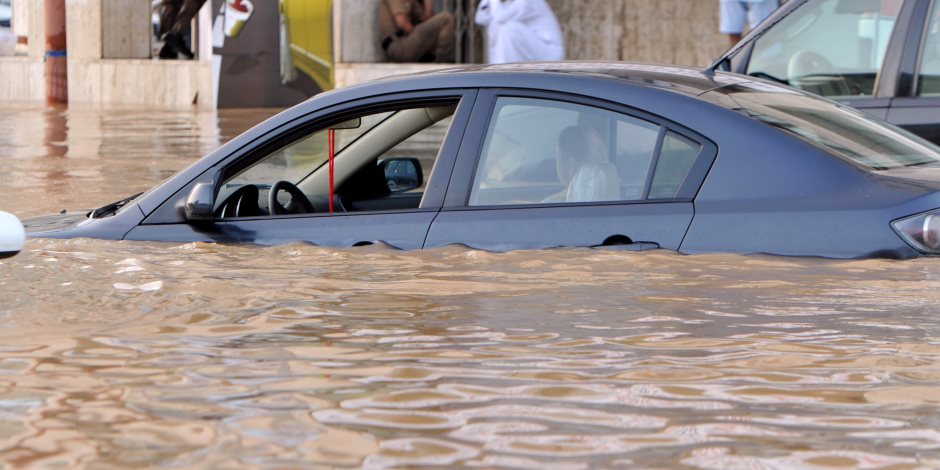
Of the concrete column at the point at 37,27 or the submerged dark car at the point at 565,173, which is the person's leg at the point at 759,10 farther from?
the concrete column at the point at 37,27

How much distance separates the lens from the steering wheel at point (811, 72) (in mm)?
7777

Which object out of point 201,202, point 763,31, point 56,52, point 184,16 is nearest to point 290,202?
point 201,202

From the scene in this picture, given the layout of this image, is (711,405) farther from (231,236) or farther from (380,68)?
(380,68)

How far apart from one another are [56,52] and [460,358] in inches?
819

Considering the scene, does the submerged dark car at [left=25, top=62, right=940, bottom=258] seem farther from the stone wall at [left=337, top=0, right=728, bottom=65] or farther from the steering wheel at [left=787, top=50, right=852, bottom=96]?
the stone wall at [left=337, top=0, right=728, bottom=65]

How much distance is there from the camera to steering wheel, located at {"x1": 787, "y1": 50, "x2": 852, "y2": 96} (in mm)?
7777

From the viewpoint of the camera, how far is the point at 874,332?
425 cm

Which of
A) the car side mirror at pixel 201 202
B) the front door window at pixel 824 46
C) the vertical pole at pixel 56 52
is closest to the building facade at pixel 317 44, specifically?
the vertical pole at pixel 56 52

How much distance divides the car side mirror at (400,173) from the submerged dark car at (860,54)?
7.33 feet

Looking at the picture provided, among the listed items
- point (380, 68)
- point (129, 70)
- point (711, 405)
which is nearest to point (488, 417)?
point (711, 405)

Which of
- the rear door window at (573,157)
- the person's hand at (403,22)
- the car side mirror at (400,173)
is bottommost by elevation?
the car side mirror at (400,173)

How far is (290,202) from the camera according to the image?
5.43m

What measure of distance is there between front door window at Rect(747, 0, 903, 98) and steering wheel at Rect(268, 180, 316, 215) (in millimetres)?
3249

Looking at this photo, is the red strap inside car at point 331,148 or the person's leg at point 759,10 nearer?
the red strap inside car at point 331,148
